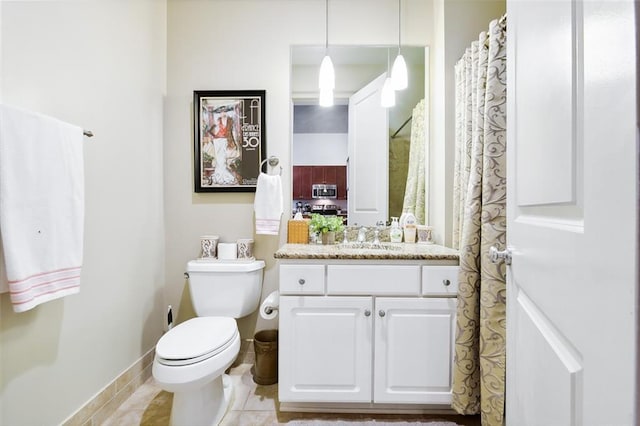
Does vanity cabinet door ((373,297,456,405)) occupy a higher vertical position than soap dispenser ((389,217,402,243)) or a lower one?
lower

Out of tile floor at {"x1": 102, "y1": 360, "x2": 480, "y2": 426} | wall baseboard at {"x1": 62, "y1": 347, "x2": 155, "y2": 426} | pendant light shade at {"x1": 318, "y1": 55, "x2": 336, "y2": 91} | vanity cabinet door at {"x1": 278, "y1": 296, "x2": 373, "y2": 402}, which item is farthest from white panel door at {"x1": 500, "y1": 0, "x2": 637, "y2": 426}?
wall baseboard at {"x1": 62, "y1": 347, "x2": 155, "y2": 426}

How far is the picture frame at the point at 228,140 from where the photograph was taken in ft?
6.33

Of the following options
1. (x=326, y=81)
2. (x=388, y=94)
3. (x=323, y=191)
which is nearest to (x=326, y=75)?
(x=326, y=81)

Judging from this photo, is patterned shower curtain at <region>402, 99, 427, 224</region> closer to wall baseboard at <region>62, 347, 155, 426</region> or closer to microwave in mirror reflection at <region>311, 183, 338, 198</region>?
microwave in mirror reflection at <region>311, 183, 338, 198</region>

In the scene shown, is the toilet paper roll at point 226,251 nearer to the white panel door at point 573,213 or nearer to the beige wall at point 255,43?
the beige wall at point 255,43

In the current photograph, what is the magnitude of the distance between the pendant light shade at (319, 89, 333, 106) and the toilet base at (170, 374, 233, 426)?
1.67m

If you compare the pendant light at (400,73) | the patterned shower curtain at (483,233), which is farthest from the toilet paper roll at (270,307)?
the pendant light at (400,73)

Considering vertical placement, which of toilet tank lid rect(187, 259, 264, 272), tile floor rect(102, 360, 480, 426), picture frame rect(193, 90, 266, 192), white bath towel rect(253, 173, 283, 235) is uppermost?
picture frame rect(193, 90, 266, 192)

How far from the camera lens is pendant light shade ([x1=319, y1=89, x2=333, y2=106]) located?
6.00 ft

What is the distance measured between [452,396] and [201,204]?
5.86ft

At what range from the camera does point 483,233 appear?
1.25 meters

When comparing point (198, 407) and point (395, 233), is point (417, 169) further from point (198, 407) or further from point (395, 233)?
point (198, 407)

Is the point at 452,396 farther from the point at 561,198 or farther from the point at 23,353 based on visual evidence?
the point at 23,353

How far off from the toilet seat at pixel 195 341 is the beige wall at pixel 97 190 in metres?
0.38
